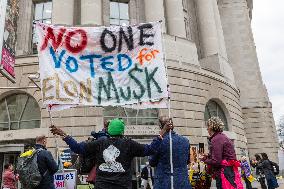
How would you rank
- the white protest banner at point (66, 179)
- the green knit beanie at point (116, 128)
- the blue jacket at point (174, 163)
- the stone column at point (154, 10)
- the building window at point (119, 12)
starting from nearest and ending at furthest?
the green knit beanie at point (116, 128), the blue jacket at point (174, 163), the white protest banner at point (66, 179), the stone column at point (154, 10), the building window at point (119, 12)

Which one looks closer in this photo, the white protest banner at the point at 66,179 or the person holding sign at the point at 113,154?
the person holding sign at the point at 113,154

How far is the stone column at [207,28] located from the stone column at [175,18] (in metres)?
3.34

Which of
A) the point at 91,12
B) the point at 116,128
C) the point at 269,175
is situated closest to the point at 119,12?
the point at 91,12

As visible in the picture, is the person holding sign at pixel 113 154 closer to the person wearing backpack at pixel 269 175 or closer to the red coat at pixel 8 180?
the red coat at pixel 8 180

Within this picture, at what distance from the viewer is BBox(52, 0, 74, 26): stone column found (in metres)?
21.7

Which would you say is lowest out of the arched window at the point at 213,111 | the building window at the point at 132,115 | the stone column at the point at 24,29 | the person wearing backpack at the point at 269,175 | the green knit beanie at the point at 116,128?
the person wearing backpack at the point at 269,175

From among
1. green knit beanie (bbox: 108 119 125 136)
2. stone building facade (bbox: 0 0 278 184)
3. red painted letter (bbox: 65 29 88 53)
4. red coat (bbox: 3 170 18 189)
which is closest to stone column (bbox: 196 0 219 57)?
stone building facade (bbox: 0 0 278 184)

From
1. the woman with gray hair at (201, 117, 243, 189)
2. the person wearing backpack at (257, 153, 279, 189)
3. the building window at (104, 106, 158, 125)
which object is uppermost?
the building window at (104, 106, 158, 125)

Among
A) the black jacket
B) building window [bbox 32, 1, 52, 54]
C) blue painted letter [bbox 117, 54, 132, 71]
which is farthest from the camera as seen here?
building window [bbox 32, 1, 52, 54]

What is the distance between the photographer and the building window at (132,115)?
63.4ft

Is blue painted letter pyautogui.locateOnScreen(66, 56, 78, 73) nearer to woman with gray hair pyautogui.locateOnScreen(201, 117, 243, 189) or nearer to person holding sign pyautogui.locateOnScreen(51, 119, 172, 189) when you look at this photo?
person holding sign pyautogui.locateOnScreen(51, 119, 172, 189)

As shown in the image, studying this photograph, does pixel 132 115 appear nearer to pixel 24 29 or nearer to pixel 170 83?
pixel 170 83

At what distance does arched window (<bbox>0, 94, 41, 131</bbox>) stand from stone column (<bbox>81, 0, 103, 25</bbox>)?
6006 mm

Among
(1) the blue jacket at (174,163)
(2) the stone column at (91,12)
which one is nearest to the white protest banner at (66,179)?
(1) the blue jacket at (174,163)
